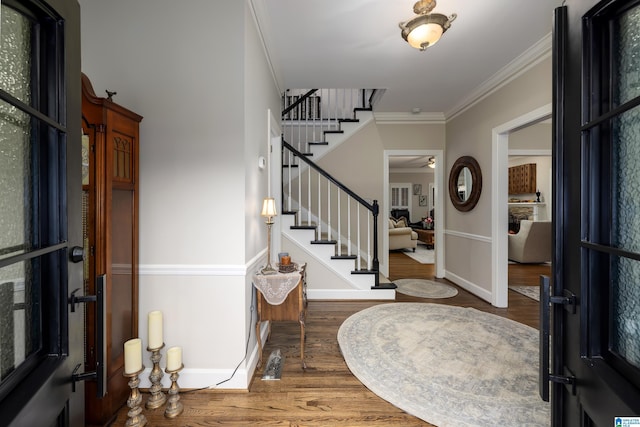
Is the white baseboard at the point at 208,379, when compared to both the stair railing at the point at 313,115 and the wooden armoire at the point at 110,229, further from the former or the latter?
the stair railing at the point at 313,115

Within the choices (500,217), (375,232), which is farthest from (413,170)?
(375,232)

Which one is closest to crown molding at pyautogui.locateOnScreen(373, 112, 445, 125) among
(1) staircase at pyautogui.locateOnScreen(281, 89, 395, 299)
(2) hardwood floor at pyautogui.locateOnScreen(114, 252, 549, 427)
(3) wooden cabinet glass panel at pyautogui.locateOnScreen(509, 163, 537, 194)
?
(1) staircase at pyautogui.locateOnScreen(281, 89, 395, 299)

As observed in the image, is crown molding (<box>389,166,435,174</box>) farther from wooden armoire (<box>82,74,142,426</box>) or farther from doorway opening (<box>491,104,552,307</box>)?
wooden armoire (<box>82,74,142,426</box>)

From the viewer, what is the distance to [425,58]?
2988 millimetres

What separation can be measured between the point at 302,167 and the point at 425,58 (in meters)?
2.28

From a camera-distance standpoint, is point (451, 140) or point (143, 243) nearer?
point (143, 243)

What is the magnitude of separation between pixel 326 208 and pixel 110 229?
3.08 meters

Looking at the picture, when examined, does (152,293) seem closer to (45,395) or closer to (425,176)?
(45,395)

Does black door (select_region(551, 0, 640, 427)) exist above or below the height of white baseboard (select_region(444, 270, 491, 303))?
above

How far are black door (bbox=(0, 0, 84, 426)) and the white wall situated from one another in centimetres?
109

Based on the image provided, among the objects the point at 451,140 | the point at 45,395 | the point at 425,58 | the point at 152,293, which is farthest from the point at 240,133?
the point at 451,140

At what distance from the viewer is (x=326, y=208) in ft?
14.4

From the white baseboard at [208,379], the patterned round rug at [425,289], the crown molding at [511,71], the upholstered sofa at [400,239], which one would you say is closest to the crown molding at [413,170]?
the upholstered sofa at [400,239]

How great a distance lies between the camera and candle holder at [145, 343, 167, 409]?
175 centimetres
